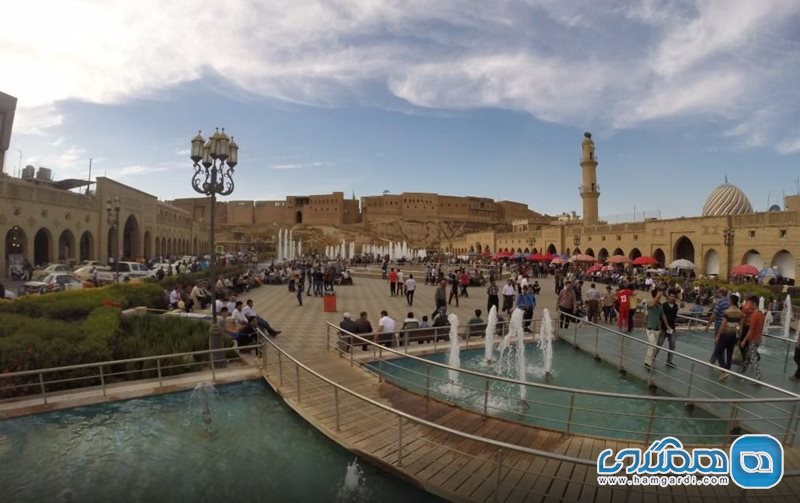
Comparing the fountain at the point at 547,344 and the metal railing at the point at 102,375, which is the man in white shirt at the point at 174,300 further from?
the fountain at the point at 547,344

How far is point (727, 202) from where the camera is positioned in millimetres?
48031

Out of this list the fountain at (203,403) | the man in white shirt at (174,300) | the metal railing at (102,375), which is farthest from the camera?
the man in white shirt at (174,300)

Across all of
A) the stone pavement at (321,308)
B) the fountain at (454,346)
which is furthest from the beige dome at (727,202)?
the fountain at (454,346)

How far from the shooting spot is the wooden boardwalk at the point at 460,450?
3.99 metres

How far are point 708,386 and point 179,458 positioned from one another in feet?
25.5

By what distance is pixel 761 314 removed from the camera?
24.8 feet

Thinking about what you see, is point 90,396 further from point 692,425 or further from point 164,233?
point 164,233

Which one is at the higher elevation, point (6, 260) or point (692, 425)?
point (6, 260)

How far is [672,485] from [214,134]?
1007 cm

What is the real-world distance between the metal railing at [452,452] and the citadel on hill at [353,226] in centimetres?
1741

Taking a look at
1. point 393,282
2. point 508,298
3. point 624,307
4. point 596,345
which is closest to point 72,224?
point 393,282

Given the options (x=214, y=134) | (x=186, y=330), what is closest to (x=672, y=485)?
(x=186, y=330)

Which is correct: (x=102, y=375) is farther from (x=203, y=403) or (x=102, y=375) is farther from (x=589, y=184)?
(x=589, y=184)

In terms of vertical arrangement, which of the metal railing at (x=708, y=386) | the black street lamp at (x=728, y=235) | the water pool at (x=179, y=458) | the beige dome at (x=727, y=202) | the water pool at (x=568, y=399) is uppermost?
the beige dome at (x=727, y=202)
